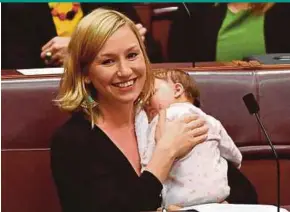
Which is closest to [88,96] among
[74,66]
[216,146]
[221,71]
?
[74,66]

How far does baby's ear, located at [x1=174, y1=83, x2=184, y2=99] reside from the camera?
5.20ft

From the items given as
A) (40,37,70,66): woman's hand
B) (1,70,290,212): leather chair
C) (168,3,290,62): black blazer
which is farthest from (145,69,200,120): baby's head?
(168,3,290,62): black blazer

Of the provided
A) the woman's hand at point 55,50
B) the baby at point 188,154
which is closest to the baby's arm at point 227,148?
the baby at point 188,154

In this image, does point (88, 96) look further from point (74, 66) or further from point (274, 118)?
point (274, 118)

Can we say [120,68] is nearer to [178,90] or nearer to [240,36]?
[178,90]

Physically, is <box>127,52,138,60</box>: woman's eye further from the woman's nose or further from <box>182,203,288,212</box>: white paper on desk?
<box>182,203,288,212</box>: white paper on desk

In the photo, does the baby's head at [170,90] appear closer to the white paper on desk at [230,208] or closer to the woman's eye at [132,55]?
the woman's eye at [132,55]

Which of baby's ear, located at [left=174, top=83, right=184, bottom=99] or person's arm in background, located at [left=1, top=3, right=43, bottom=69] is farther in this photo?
person's arm in background, located at [left=1, top=3, right=43, bottom=69]

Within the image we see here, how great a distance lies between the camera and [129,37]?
1.54 m

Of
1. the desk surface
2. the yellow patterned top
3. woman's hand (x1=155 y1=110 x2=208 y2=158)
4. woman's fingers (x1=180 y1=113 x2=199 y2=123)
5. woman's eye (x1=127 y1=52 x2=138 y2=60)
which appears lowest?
woman's hand (x1=155 y1=110 x2=208 y2=158)

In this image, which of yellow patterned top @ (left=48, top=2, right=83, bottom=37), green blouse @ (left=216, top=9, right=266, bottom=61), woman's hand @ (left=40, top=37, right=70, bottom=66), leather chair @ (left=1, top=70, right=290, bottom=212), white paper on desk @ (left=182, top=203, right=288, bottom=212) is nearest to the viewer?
white paper on desk @ (left=182, top=203, right=288, bottom=212)

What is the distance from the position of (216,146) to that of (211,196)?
113mm

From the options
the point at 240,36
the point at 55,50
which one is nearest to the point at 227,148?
the point at 55,50

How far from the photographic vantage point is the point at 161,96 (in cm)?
160
